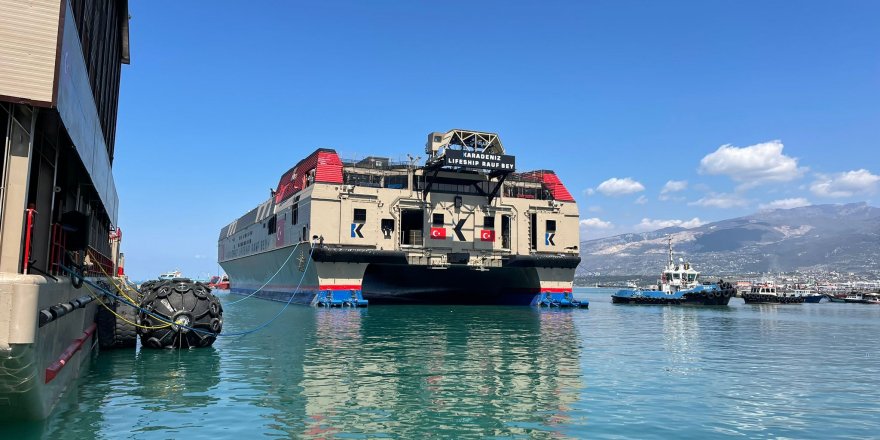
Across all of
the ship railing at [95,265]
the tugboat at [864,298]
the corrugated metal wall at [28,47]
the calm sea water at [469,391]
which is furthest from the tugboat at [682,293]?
the corrugated metal wall at [28,47]

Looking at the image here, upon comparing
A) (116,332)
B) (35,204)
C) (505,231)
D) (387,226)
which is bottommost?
(116,332)

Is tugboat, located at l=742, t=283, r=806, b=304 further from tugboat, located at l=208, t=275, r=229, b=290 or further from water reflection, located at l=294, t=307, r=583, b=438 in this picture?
tugboat, located at l=208, t=275, r=229, b=290

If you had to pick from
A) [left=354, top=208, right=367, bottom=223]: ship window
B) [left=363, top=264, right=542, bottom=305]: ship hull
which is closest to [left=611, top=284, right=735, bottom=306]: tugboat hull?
[left=363, top=264, right=542, bottom=305]: ship hull

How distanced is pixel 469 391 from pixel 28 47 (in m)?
11.8

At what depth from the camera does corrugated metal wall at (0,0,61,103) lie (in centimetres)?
944

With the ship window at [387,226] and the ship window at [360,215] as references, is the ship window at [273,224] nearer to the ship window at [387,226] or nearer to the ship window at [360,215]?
the ship window at [360,215]

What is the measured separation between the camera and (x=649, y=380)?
677 inches

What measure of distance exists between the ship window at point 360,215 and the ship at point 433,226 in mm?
94

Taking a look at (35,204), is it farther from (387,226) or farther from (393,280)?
(393,280)

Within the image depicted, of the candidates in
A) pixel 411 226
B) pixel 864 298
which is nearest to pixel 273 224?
pixel 411 226

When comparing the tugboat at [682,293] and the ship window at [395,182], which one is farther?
the tugboat at [682,293]

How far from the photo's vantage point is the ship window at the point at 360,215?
177 ft

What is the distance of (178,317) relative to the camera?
70.5ft

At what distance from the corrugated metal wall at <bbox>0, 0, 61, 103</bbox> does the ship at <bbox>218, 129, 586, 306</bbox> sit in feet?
139
